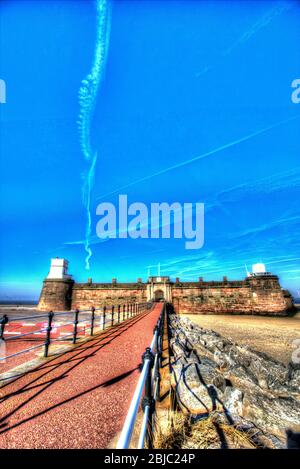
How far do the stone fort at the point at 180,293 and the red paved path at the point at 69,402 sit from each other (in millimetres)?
27708

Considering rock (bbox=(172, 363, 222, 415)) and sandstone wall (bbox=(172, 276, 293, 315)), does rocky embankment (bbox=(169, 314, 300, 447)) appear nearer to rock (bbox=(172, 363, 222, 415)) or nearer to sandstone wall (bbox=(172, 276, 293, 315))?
rock (bbox=(172, 363, 222, 415))

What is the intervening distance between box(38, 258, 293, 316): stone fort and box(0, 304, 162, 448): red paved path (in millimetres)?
27708

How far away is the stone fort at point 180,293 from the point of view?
29.0 meters

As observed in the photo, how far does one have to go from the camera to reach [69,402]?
2.69 metres

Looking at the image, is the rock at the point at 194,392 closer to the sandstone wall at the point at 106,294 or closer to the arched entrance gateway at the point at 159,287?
the arched entrance gateway at the point at 159,287

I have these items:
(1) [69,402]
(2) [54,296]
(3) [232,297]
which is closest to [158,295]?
(3) [232,297]

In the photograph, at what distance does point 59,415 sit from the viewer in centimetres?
240

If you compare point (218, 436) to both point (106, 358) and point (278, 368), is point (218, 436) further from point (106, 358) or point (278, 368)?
point (278, 368)

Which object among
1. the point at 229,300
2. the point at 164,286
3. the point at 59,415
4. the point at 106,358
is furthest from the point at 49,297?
the point at 59,415

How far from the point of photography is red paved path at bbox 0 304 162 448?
6.70ft

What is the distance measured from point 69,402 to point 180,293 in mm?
29819

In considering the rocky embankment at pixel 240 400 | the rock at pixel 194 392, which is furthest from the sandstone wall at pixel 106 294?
the rock at pixel 194 392

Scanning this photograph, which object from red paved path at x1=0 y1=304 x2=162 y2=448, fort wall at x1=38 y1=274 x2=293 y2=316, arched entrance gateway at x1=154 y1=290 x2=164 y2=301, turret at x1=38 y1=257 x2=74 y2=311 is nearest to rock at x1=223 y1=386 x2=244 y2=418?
red paved path at x1=0 y1=304 x2=162 y2=448

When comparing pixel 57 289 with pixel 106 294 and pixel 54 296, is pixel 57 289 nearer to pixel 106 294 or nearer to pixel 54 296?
pixel 54 296
